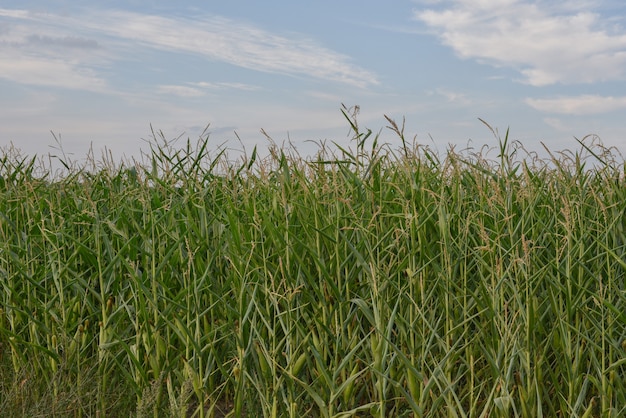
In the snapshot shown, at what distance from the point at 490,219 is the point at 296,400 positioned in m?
1.31

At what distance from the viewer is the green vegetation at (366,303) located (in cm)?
307

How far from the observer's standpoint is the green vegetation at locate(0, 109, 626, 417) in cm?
307

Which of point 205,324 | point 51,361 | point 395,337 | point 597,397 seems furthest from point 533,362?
point 51,361

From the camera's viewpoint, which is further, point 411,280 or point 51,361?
point 51,361

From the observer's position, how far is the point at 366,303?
3.14 metres

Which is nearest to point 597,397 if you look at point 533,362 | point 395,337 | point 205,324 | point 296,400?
point 533,362

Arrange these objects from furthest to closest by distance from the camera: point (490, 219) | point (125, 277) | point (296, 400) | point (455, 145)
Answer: point (125, 277) → point (455, 145) → point (490, 219) → point (296, 400)

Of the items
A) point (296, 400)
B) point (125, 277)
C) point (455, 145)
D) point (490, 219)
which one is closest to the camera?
point (296, 400)

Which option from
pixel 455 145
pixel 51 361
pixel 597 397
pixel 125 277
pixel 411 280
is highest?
pixel 455 145

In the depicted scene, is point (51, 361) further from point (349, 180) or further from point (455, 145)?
point (455, 145)

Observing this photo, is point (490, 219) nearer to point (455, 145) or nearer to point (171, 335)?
point (455, 145)

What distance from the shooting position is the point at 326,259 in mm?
3404

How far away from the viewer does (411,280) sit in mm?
3031

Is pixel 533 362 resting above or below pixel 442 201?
below
